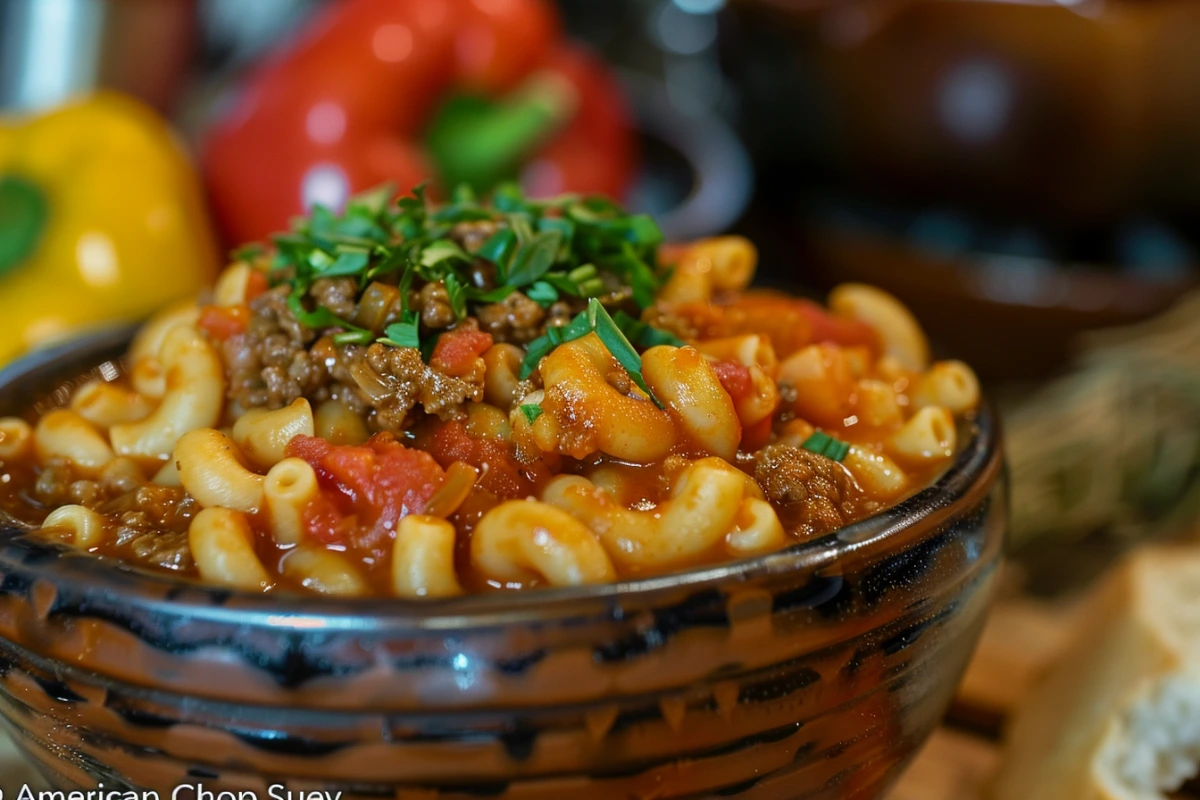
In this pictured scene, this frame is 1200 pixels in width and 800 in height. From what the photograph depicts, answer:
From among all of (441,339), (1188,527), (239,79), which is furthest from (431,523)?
(239,79)

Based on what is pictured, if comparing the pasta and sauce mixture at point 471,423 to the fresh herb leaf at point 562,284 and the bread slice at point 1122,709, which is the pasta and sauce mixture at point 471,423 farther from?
the bread slice at point 1122,709

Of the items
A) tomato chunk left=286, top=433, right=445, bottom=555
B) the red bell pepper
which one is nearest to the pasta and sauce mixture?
tomato chunk left=286, top=433, right=445, bottom=555

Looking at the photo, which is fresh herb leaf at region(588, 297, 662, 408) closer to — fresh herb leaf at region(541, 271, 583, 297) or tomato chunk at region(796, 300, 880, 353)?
fresh herb leaf at region(541, 271, 583, 297)

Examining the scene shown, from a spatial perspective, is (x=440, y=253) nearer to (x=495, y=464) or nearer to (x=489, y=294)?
(x=489, y=294)

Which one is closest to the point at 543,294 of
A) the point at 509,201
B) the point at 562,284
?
the point at 562,284

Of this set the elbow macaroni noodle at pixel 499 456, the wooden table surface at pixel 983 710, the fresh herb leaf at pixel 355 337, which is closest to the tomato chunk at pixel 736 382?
the elbow macaroni noodle at pixel 499 456

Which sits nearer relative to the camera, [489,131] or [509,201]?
[509,201]
